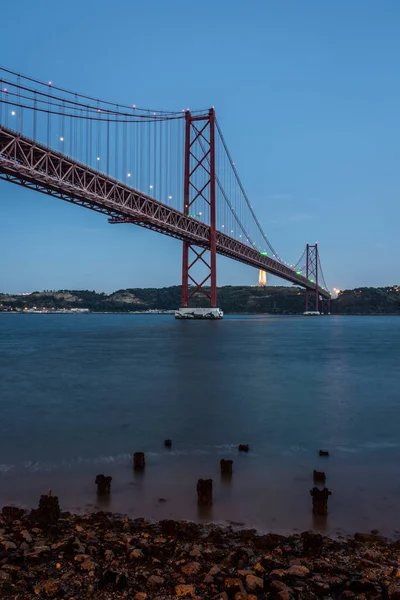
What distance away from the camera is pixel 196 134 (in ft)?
188

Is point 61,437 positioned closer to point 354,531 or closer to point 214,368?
point 354,531

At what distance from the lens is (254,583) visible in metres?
2.70

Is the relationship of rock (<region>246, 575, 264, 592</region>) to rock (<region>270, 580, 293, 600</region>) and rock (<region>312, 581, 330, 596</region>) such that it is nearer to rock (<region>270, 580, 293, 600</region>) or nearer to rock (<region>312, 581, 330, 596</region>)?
rock (<region>270, 580, 293, 600</region>)

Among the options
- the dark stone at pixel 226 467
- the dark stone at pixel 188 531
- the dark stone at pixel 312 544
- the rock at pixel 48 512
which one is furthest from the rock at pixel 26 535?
the dark stone at pixel 226 467

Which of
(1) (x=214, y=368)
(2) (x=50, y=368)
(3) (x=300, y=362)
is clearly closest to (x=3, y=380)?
(2) (x=50, y=368)

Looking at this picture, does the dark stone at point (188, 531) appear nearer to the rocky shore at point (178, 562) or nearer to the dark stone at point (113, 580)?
the rocky shore at point (178, 562)

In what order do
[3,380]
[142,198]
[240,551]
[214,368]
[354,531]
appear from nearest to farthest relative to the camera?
[240,551], [354,531], [3,380], [214,368], [142,198]

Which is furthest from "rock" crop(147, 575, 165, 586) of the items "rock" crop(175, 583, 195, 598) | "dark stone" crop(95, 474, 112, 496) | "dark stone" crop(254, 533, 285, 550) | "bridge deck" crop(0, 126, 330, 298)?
"bridge deck" crop(0, 126, 330, 298)

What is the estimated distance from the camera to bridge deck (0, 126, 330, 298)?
27.4 metres

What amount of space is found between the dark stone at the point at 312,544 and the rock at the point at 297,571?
0.83 feet

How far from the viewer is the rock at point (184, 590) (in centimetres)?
262

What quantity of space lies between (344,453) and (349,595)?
3.57 meters

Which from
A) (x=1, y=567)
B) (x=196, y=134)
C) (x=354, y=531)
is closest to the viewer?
(x=1, y=567)

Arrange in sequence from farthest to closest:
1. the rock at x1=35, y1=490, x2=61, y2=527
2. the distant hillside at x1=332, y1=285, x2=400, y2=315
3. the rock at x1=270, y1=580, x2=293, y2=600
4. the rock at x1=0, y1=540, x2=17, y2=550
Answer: the distant hillside at x1=332, y1=285, x2=400, y2=315
the rock at x1=35, y1=490, x2=61, y2=527
the rock at x1=0, y1=540, x2=17, y2=550
the rock at x1=270, y1=580, x2=293, y2=600
